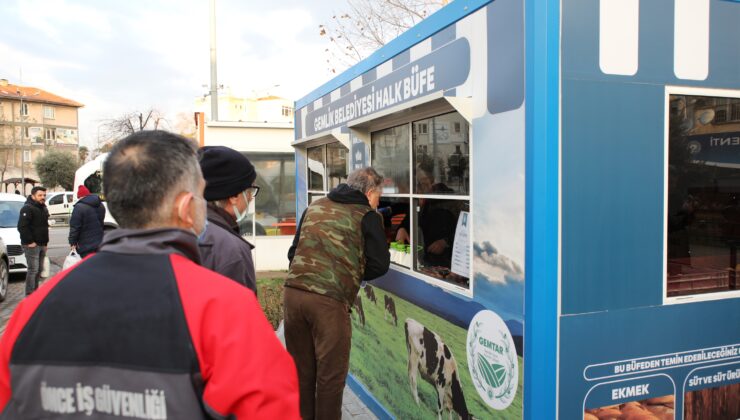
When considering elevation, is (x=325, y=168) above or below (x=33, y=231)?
above

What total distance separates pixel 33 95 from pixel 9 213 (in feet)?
207

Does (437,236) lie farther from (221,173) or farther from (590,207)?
(221,173)

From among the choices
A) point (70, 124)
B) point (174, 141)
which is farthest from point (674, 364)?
point (70, 124)

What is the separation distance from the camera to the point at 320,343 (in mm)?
3398

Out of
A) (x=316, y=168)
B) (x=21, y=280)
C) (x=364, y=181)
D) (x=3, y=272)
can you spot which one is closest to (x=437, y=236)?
(x=364, y=181)

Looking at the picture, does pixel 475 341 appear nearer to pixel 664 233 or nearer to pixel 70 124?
pixel 664 233

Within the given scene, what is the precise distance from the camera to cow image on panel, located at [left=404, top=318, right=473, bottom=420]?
3203mm

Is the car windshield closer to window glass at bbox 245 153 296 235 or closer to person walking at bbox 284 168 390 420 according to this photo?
window glass at bbox 245 153 296 235

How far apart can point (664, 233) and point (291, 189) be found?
33.1 feet

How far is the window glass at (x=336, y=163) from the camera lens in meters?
5.53

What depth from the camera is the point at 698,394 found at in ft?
9.25

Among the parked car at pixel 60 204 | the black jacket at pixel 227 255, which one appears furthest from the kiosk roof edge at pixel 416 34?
the parked car at pixel 60 204

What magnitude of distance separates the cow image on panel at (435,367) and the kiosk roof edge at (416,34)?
1.99 metres

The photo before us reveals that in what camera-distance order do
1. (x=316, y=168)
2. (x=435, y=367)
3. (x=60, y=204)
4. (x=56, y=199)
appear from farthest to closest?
(x=56, y=199) → (x=60, y=204) → (x=316, y=168) → (x=435, y=367)
